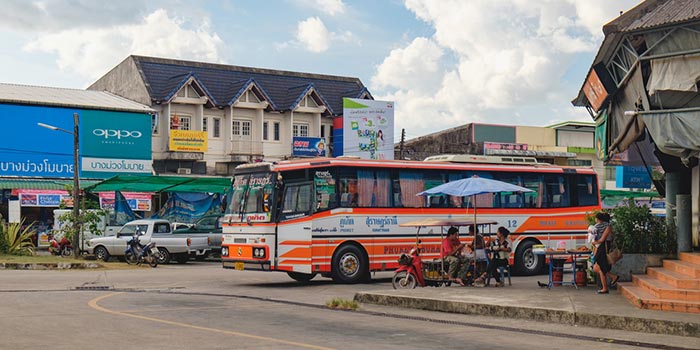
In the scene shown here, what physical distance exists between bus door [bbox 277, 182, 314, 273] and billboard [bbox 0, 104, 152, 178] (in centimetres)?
3027

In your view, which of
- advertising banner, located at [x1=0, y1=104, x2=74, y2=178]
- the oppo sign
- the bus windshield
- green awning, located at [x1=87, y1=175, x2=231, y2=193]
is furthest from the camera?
the oppo sign

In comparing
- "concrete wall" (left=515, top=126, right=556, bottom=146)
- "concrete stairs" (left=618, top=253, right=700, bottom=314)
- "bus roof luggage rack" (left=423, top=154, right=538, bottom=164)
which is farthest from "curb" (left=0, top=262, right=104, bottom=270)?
"concrete wall" (left=515, top=126, right=556, bottom=146)

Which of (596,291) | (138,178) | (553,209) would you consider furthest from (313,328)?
(138,178)

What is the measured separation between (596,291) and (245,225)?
934 cm

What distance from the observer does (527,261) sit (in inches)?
1014

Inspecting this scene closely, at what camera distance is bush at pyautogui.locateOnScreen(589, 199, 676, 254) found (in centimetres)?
1709

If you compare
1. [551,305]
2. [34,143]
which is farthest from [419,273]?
[34,143]

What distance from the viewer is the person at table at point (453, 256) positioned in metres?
19.3

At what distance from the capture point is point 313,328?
1280 cm

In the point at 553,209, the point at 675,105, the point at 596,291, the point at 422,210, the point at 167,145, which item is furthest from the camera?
the point at 167,145

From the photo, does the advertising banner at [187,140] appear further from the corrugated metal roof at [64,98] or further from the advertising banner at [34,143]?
the advertising banner at [34,143]

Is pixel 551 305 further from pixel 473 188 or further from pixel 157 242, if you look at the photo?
pixel 157 242

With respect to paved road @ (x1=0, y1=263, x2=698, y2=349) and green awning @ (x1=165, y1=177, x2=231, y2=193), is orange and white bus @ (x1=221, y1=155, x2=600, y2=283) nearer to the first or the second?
paved road @ (x1=0, y1=263, x2=698, y2=349)

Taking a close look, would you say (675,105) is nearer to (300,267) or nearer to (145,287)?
(300,267)
